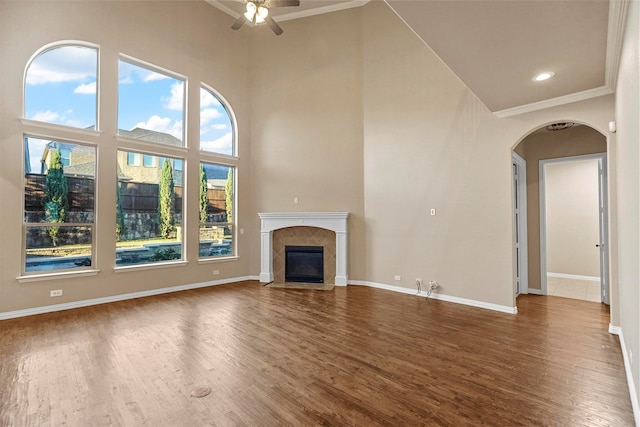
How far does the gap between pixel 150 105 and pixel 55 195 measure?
2.19 m

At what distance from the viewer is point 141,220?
5.36 meters

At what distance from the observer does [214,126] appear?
6.40 metres

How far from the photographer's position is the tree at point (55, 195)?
4430mm

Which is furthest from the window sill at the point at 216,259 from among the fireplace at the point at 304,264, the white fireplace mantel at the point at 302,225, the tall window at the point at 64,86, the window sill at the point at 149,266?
the tall window at the point at 64,86

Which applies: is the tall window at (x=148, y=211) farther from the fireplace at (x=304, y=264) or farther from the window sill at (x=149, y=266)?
the fireplace at (x=304, y=264)

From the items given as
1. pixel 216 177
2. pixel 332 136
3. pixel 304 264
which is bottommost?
pixel 304 264

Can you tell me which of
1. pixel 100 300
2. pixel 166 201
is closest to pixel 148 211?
pixel 166 201

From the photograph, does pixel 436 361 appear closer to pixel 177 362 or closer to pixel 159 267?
pixel 177 362

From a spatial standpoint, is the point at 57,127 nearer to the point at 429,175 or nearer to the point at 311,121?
the point at 311,121

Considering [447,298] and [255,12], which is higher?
[255,12]

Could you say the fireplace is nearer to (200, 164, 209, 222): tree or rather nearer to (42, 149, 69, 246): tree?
(200, 164, 209, 222): tree

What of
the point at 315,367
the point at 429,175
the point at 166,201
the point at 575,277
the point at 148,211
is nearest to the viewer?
the point at 315,367

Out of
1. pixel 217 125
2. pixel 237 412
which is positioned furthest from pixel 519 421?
pixel 217 125

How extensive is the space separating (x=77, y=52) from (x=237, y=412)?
5.76 meters
